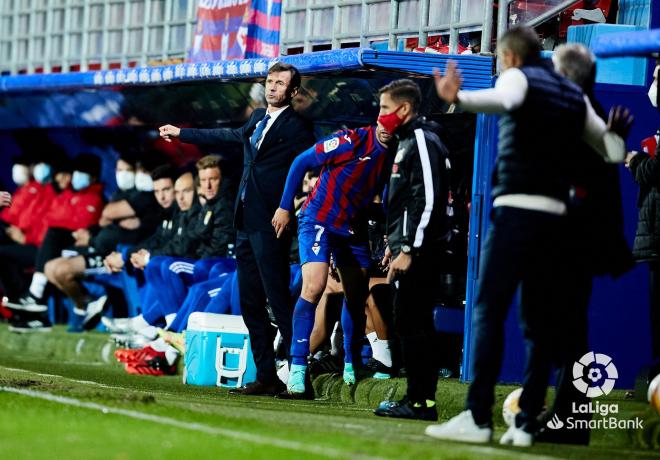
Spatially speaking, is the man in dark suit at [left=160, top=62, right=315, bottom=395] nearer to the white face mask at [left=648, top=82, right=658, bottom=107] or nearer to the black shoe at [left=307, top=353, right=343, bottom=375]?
the black shoe at [left=307, top=353, right=343, bottom=375]

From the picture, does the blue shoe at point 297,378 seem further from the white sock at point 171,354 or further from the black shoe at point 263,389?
the white sock at point 171,354

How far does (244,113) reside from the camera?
1497 cm

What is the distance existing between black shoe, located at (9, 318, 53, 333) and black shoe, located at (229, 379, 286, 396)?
6.50 meters

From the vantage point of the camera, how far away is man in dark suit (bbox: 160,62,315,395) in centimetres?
1164

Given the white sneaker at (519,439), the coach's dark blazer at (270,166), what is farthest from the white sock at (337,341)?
the white sneaker at (519,439)

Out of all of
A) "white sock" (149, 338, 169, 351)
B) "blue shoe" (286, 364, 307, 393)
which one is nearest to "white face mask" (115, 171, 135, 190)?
"white sock" (149, 338, 169, 351)

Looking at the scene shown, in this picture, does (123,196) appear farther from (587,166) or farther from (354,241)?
(587,166)

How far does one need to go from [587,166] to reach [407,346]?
2.03 m

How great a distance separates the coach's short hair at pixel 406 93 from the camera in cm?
1023

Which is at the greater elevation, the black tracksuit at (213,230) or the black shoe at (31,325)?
the black tracksuit at (213,230)

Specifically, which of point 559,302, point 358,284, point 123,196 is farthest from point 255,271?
Result: point 123,196

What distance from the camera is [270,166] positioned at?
11.8m

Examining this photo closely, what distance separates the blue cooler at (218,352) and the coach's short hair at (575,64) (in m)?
5.31

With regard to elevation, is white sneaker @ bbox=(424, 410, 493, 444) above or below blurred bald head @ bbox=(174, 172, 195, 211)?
below
